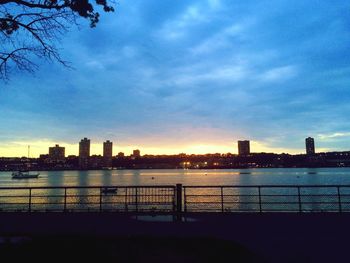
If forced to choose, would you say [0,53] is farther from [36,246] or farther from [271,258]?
[271,258]

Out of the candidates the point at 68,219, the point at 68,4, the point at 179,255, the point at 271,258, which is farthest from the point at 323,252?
the point at 68,219

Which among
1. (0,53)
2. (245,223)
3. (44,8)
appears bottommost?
(245,223)

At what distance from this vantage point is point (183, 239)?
8305 mm

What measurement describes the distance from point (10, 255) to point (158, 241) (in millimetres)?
3407

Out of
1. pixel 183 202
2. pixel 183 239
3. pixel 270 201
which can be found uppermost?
pixel 183 239

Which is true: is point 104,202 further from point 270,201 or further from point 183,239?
point 270,201

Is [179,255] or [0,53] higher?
[0,53]

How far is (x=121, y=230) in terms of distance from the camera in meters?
10.7

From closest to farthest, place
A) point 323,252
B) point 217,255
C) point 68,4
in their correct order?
1. point 217,255
2. point 323,252
3. point 68,4

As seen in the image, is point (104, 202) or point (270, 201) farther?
point (270, 201)

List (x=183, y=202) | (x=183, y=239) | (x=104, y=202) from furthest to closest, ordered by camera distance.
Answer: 1. (x=183, y=202)
2. (x=104, y=202)
3. (x=183, y=239)

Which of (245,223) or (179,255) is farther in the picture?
(245,223)

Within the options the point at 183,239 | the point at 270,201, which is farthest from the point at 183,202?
the point at 183,239

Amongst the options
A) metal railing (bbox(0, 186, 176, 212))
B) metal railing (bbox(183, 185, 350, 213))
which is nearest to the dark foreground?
metal railing (bbox(183, 185, 350, 213))
